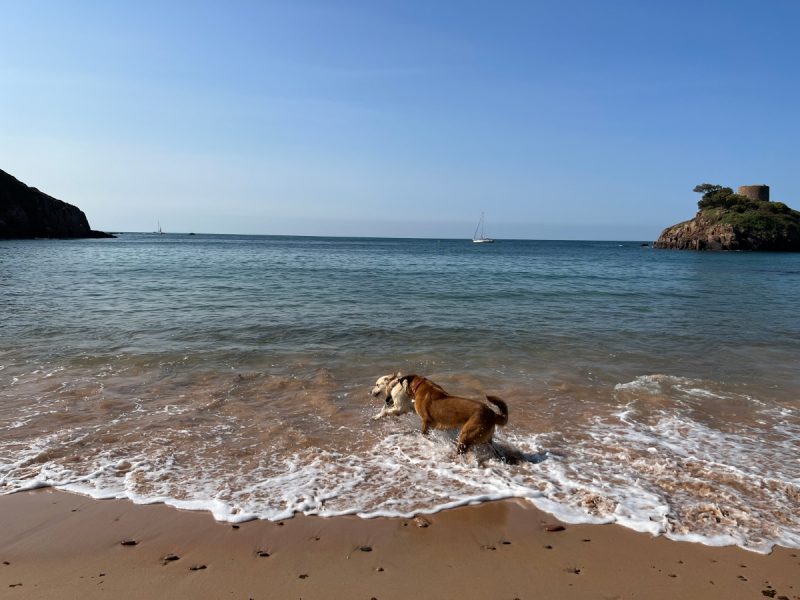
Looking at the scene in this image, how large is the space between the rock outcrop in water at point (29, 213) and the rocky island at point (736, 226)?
383ft

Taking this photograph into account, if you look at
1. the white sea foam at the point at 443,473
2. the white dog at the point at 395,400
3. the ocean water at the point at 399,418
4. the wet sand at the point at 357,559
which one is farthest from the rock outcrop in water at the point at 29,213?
the wet sand at the point at 357,559

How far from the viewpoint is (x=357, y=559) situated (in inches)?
151

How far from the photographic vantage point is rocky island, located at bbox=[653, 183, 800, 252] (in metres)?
81.8

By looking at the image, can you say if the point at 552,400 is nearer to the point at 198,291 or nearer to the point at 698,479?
the point at 698,479

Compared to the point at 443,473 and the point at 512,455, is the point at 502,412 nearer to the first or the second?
the point at 512,455

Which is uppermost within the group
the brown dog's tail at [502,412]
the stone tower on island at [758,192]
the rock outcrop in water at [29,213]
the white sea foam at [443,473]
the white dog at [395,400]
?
the stone tower on island at [758,192]

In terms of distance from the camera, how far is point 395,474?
5.37m

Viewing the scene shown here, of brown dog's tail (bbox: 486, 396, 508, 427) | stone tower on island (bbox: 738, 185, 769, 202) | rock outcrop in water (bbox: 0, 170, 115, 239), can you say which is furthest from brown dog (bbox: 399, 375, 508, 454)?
stone tower on island (bbox: 738, 185, 769, 202)

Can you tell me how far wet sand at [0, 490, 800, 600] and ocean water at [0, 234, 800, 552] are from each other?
0.86 feet

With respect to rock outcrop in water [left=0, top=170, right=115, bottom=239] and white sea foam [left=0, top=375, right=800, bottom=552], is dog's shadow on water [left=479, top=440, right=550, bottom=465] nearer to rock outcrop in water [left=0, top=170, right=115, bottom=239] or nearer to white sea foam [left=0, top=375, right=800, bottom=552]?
white sea foam [left=0, top=375, right=800, bottom=552]

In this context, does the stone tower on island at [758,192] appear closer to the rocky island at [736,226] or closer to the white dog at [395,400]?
the rocky island at [736,226]

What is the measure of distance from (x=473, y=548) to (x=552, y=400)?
4470mm

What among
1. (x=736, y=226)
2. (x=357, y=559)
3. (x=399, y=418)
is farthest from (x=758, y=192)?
(x=357, y=559)

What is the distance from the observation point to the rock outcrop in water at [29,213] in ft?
Answer: 267
